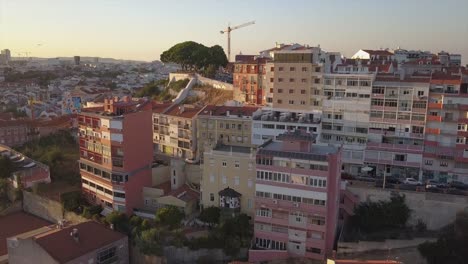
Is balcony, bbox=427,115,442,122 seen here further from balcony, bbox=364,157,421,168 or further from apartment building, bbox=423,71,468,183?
balcony, bbox=364,157,421,168

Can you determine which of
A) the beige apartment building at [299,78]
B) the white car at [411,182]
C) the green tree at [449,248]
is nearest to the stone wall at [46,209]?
the beige apartment building at [299,78]

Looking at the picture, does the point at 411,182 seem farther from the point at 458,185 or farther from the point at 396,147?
the point at 458,185

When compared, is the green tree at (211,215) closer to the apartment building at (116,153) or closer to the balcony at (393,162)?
the apartment building at (116,153)

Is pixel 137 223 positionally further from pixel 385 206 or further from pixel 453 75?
pixel 453 75

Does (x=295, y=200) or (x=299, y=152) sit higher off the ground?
(x=299, y=152)

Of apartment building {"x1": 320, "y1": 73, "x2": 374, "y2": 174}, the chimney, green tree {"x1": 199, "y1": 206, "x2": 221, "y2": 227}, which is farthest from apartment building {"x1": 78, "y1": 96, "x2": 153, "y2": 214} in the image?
apartment building {"x1": 320, "y1": 73, "x2": 374, "y2": 174}

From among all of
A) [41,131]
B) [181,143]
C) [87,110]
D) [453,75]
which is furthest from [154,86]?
[453,75]

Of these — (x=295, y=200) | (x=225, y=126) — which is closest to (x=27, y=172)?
(x=225, y=126)
